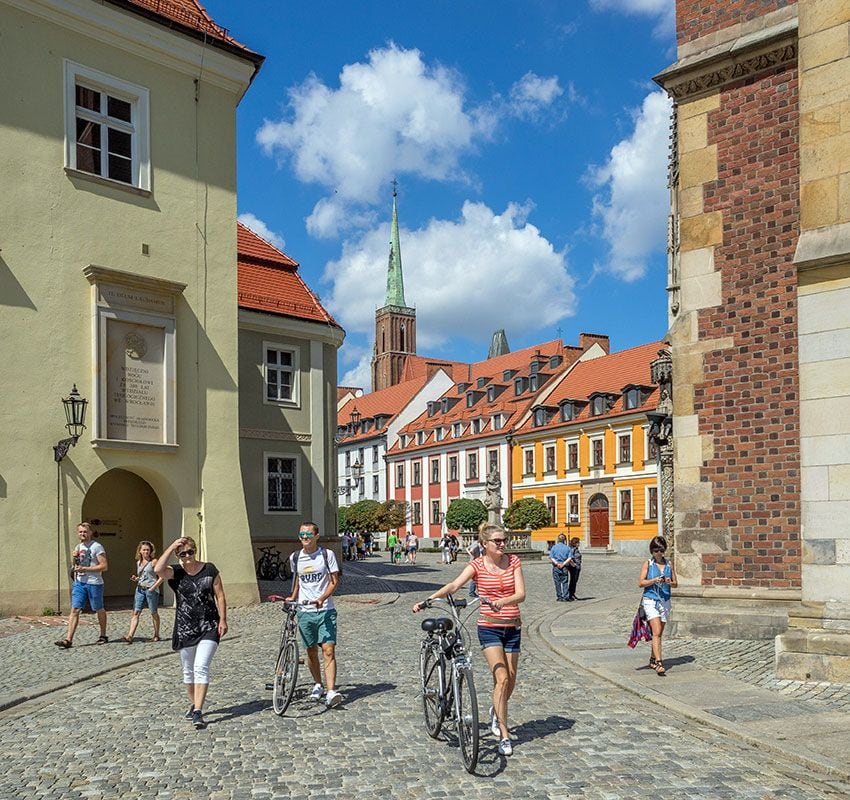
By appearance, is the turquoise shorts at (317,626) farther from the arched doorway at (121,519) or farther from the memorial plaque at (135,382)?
the arched doorway at (121,519)

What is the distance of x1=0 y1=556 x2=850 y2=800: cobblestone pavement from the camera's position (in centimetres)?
683

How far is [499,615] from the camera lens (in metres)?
7.98

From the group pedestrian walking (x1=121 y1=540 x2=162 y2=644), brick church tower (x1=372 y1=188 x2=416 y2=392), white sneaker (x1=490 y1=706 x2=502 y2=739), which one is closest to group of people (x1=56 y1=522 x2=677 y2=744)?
white sneaker (x1=490 y1=706 x2=502 y2=739)

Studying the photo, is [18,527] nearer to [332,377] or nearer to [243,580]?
[243,580]

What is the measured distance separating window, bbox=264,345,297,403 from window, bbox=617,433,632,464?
112ft

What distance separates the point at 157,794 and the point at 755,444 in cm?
1002

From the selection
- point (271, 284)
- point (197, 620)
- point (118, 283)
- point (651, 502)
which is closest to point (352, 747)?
point (197, 620)

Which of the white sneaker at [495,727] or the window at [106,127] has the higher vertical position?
the window at [106,127]

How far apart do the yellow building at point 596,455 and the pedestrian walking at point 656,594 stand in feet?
142

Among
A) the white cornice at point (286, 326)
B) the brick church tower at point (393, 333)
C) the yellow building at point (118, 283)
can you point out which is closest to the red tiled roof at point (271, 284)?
the white cornice at point (286, 326)

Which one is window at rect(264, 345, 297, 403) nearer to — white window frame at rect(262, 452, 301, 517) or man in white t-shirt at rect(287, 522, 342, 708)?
white window frame at rect(262, 452, 301, 517)

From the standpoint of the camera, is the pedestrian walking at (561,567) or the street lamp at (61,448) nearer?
the street lamp at (61,448)

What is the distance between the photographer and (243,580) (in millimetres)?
19797

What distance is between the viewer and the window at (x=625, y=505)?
5731 cm
